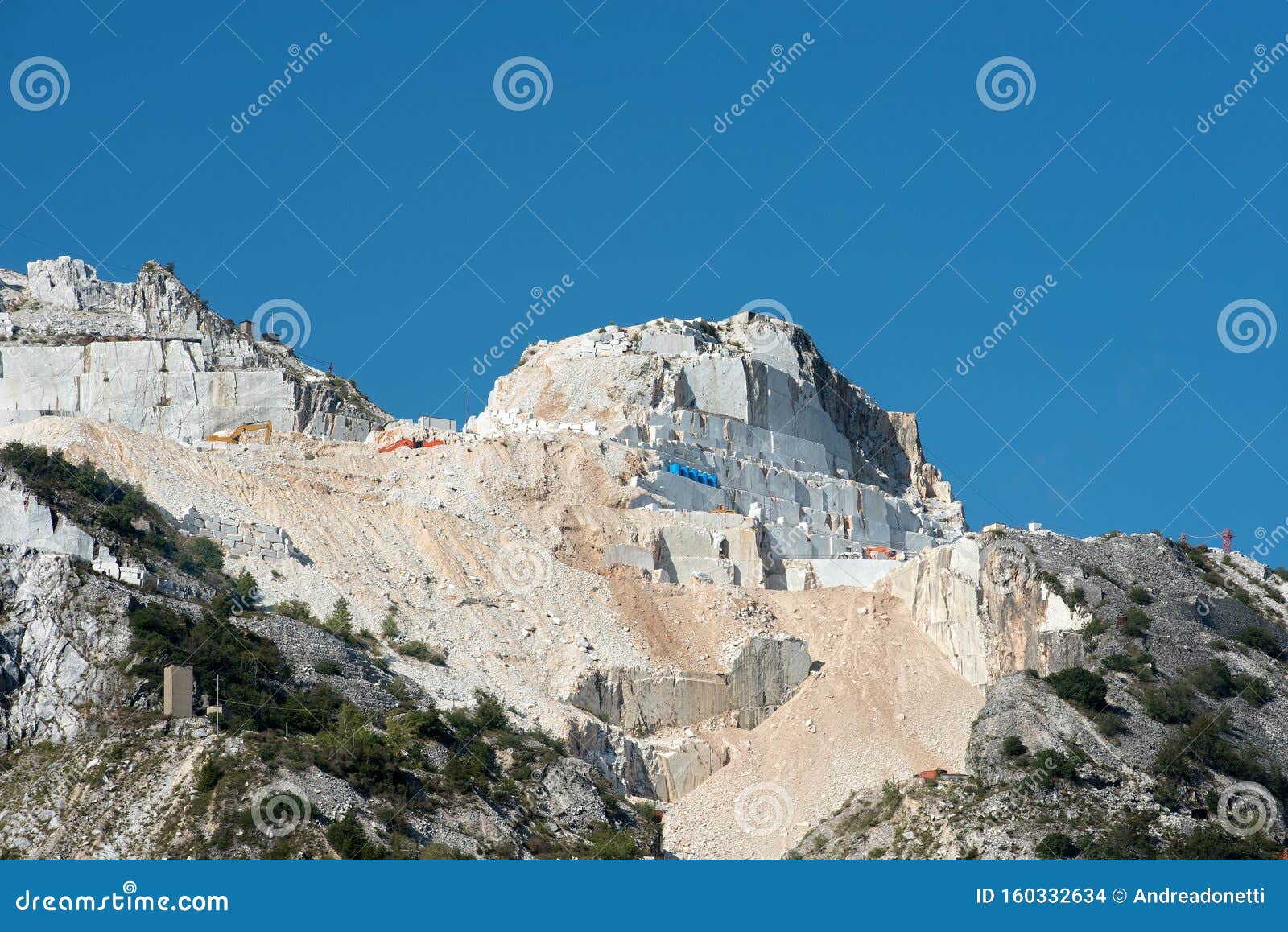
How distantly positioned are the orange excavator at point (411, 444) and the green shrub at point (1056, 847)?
3881 cm

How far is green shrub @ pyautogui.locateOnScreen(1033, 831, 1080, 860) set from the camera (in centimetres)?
6475

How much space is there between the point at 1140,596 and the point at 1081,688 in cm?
902

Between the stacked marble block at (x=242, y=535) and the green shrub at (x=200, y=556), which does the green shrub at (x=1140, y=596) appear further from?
the green shrub at (x=200, y=556)

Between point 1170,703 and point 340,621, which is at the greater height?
point 340,621

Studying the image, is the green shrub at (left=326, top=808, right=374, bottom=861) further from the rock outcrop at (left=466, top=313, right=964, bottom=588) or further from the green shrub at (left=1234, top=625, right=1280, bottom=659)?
the green shrub at (left=1234, top=625, right=1280, bottom=659)

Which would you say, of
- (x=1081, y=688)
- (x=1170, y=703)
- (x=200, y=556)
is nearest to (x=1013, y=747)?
(x=1081, y=688)

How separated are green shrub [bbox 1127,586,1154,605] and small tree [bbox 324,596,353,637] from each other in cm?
2556

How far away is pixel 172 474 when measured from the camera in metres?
88.3

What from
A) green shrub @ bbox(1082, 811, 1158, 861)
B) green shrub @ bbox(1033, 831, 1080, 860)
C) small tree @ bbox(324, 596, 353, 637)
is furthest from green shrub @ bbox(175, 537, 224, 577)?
green shrub @ bbox(1082, 811, 1158, 861)

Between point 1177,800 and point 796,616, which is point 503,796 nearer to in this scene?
point 1177,800

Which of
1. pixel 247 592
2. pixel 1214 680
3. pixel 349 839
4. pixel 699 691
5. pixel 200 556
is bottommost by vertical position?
pixel 349 839

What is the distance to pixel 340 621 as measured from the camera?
7969cm

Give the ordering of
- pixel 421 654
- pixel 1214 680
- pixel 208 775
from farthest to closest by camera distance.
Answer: pixel 421 654, pixel 1214 680, pixel 208 775

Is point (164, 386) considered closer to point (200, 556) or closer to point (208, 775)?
point (200, 556)
